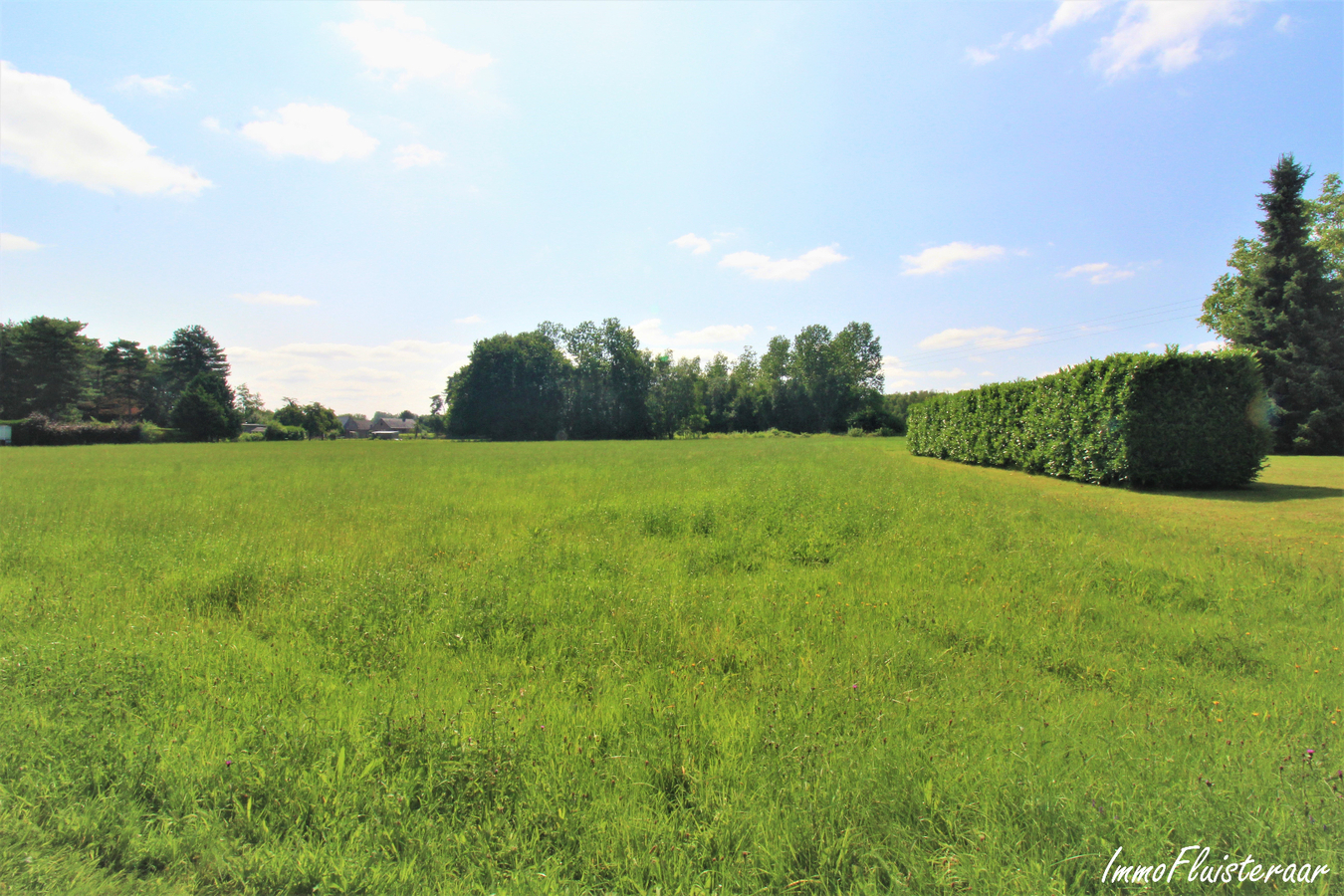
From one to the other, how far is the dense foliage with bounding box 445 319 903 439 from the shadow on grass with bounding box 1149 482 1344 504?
2268 inches

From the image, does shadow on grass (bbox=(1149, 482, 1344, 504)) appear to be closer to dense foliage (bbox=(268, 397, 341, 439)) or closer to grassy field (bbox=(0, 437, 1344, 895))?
grassy field (bbox=(0, 437, 1344, 895))

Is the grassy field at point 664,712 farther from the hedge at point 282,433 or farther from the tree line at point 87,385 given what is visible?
the hedge at point 282,433

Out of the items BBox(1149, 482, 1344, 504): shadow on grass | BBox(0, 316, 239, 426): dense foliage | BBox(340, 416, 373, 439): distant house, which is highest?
BBox(0, 316, 239, 426): dense foliage

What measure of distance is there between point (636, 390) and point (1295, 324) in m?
60.3

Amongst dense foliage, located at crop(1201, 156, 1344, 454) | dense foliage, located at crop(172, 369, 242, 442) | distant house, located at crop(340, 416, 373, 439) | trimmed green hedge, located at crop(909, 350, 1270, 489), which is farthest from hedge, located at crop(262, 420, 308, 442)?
dense foliage, located at crop(1201, 156, 1344, 454)

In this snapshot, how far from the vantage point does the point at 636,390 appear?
7612 centimetres

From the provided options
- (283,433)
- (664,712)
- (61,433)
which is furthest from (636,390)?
(664,712)

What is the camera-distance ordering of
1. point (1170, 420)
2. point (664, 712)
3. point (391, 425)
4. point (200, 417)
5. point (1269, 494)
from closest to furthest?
point (664, 712) → point (1269, 494) → point (1170, 420) → point (200, 417) → point (391, 425)

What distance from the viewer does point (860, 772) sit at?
2.71m

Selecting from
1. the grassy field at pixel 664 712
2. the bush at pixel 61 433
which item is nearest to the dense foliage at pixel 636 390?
the bush at pixel 61 433

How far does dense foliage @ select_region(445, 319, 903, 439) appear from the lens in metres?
73.0

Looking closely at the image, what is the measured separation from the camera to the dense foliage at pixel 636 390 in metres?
73.0

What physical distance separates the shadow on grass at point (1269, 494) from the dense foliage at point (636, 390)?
189 ft

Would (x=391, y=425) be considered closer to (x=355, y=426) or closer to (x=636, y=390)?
(x=355, y=426)
